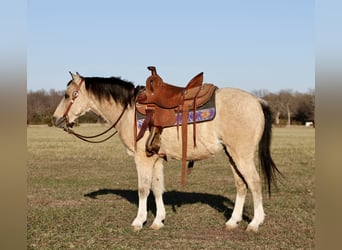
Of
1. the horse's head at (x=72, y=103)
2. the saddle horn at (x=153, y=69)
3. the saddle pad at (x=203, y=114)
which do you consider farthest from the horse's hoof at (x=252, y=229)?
the horse's head at (x=72, y=103)

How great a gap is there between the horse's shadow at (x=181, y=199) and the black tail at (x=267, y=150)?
45.2 inches

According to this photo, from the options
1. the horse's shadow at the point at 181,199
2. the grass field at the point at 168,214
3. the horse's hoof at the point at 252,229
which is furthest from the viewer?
the horse's shadow at the point at 181,199

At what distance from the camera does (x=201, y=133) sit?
6.43 m

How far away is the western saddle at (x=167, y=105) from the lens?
645 centimetres

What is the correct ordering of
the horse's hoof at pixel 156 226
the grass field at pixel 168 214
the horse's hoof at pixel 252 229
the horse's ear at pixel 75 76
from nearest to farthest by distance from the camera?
the grass field at pixel 168 214, the horse's hoof at pixel 252 229, the horse's hoof at pixel 156 226, the horse's ear at pixel 75 76

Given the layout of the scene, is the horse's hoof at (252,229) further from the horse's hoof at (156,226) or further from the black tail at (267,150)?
the horse's hoof at (156,226)

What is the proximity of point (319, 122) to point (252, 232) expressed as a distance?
5083 millimetres

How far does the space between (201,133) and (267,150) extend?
1167 mm

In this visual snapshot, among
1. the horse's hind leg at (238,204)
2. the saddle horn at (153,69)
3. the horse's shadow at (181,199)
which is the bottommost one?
the horse's shadow at (181,199)

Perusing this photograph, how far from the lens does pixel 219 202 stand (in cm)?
903
